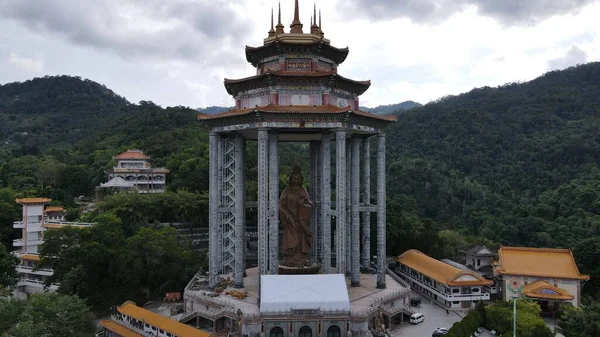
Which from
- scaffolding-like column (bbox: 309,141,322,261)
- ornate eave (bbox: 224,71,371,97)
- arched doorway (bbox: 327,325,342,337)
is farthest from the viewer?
scaffolding-like column (bbox: 309,141,322,261)

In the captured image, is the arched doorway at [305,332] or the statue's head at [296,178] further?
the statue's head at [296,178]

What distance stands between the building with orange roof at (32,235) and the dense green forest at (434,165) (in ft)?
10.5

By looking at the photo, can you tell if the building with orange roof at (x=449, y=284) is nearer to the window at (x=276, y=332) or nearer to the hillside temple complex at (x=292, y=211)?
the hillside temple complex at (x=292, y=211)

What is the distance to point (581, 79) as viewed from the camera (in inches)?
5113

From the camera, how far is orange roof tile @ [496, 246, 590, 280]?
2375 centimetres

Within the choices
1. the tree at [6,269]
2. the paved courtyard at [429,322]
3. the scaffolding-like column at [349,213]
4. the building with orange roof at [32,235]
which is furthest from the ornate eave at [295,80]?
the tree at [6,269]

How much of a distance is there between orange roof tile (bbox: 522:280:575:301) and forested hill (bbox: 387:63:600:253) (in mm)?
11199

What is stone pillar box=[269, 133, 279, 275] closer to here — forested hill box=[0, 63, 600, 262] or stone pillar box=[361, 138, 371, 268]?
stone pillar box=[361, 138, 371, 268]

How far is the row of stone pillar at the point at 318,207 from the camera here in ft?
68.0

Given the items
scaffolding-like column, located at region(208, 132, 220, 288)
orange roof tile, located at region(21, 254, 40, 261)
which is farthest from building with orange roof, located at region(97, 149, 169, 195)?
scaffolding-like column, located at region(208, 132, 220, 288)

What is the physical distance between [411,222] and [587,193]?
27956 millimetres

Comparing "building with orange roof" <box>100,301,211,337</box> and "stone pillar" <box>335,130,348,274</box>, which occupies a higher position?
"stone pillar" <box>335,130,348,274</box>

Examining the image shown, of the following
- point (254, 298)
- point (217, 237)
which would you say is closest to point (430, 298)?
point (254, 298)

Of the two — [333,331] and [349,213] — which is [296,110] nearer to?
[349,213]
